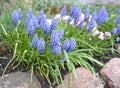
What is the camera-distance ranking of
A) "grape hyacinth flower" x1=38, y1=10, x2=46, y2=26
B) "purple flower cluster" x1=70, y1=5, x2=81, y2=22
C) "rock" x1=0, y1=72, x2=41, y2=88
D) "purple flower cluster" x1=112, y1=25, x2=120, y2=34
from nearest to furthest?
A: "rock" x1=0, y1=72, x2=41, y2=88 → "grape hyacinth flower" x1=38, y1=10, x2=46, y2=26 → "purple flower cluster" x1=70, y1=5, x2=81, y2=22 → "purple flower cluster" x1=112, y1=25, x2=120, y2=34

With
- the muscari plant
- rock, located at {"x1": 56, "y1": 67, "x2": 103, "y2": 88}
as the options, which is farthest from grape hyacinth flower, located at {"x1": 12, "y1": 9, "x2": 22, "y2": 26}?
rock, located at {"x1": 56, "y1": 67, "x2": 103, "y2": 88}

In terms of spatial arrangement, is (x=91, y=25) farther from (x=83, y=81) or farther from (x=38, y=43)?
(x=38, y=43)

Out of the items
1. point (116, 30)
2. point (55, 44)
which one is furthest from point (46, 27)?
point (116, 30)

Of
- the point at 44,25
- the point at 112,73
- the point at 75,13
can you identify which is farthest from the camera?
the point at 75,13

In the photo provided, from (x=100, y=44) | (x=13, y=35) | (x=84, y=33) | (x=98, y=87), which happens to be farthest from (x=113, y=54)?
(x=13, y=35)

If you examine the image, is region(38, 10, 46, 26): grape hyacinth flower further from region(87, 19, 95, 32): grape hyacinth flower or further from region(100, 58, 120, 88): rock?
region(100, 58, 120, 88): rock

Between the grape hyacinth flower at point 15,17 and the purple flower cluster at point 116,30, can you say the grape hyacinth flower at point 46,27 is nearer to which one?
the grape hyacinth flower at point 15,17
